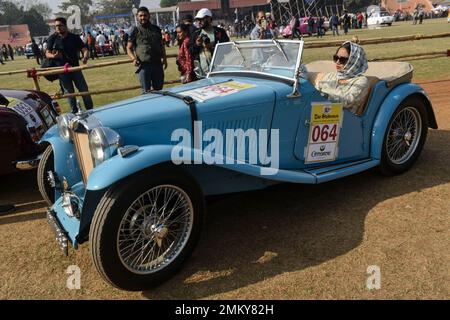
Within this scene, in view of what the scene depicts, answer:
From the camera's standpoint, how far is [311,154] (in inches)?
149

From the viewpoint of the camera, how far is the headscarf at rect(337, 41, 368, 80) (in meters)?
4.21

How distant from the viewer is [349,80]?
421 cm

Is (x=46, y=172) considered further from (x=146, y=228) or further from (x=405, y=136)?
(x=405, y=136)

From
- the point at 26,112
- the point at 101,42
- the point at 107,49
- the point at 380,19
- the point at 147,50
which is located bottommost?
the point at 26,112

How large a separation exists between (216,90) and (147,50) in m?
3.64

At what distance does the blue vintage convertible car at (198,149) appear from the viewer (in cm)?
268

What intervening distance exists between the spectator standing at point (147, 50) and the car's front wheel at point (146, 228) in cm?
427

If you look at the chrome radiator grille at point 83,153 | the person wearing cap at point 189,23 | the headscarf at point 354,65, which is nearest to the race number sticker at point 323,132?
the headscarf at point 354,65

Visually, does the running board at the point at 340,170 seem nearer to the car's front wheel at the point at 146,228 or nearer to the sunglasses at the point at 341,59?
the sunglasses at the point at 341,59

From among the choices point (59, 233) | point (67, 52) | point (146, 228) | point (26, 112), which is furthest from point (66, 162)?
point (67, 52)

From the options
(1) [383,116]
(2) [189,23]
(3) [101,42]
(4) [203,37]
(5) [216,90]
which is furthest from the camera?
(3) [101,42]

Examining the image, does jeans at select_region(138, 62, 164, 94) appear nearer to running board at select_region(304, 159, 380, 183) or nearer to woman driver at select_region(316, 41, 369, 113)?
woman driver at select_region(316, 41, 369, 113)

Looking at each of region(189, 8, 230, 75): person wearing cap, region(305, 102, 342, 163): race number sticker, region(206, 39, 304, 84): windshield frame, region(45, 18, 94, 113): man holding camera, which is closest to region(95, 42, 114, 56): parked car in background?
region(45, 18, 94, 113): man holding camera

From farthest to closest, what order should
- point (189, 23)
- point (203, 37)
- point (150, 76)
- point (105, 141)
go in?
point (189, 23)
point (150, 76)
point (203, 37)
point (105, 141)
